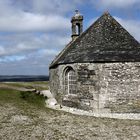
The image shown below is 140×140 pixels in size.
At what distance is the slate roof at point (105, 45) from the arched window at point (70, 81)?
1.07 metres

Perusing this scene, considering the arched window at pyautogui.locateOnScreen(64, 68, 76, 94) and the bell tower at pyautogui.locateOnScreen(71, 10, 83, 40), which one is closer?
the arched window at pyautogui.locateOnScreen(64, 68, 76, 94)

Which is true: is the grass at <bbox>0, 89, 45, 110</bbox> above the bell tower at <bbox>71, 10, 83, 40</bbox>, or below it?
below

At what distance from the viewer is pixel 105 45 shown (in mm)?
21375

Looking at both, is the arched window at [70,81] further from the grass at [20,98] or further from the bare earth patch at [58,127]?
the bare earth patch at [58,127]

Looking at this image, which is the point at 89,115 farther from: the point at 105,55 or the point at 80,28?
the point at 80,28

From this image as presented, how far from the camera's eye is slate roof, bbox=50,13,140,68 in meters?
20.3

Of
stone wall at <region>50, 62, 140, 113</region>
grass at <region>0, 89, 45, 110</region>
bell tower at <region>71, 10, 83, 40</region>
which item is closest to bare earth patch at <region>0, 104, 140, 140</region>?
stone wall at <region>50, 62, 140, 113</region>

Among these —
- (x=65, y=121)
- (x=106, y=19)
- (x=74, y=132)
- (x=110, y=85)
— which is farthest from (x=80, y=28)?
(x=74, y=132)

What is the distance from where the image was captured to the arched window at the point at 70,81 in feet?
74.5

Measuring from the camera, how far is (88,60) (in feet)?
67.5

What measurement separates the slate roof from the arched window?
42.3 inches

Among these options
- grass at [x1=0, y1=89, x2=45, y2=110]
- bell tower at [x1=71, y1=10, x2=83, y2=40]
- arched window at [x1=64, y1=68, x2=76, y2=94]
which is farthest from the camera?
bell tower at [x1=71, y1=10, x2=83, y2=40]

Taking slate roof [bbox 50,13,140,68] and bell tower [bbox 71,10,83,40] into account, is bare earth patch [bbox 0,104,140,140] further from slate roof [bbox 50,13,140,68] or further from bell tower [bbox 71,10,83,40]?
bell tower [bbox 71,10,83,40]

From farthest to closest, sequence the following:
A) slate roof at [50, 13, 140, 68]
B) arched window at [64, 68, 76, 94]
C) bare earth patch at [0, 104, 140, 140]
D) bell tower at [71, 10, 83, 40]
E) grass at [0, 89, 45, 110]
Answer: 1. bell tower at [71, 10, 83, 40]
2. grass at [0, 89, 45, 110]
3. arched window at [64, 68, 76, 94]
4. slate roof at [50, 13, 140, 68]
5. bare earth patch at [0, 104, 140, 140]
